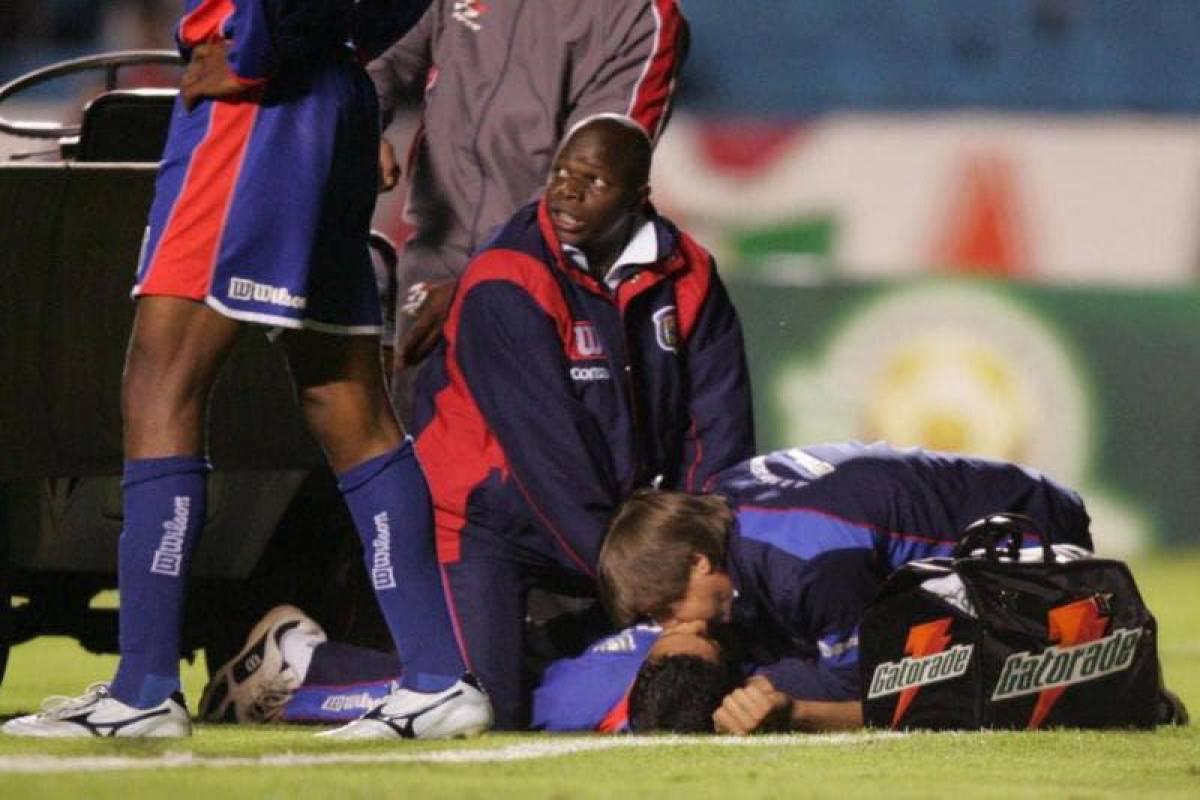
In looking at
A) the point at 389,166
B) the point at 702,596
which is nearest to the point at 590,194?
the point at 389,166

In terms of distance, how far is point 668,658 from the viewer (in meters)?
5.23

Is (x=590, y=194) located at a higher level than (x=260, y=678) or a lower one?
higher

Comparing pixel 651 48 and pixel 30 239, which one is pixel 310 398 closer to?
pixel 30 239

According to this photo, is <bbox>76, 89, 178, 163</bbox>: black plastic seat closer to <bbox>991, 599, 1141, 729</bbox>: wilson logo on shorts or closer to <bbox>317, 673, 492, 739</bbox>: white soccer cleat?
<bbox>317, 673, 492, 739</bbox>: white soccer cleat

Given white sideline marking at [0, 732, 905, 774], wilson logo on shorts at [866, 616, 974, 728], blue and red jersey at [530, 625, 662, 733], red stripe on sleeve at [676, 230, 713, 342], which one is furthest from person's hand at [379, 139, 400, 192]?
wilson logo on shorts at [866, 616, 974, 728]

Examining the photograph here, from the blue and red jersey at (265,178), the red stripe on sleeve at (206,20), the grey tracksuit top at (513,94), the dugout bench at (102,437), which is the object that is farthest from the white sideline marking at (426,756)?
the grey tracksuit top at (513,94)

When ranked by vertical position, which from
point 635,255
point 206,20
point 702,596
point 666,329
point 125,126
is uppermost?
point 206,20

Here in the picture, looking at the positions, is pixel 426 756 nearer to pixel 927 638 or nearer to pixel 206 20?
pixel 927 638

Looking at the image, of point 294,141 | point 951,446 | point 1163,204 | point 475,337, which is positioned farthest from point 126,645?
point 1163,204

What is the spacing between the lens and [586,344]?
5758mm

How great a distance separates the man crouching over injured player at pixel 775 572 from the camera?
521 centimetres

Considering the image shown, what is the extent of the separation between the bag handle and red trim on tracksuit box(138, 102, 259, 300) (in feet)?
5.11

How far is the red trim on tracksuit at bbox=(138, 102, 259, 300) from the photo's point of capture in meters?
4.61

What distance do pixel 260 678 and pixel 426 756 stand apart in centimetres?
118
